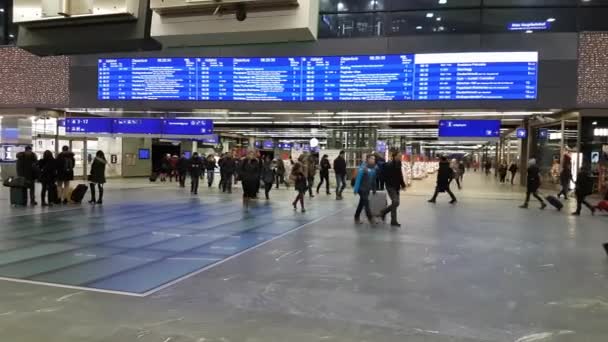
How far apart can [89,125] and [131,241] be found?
592 inches

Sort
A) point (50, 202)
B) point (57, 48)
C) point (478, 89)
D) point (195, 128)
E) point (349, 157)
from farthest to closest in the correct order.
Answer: point (349, 157), point (195, 128), point (478, 89), point (50, 202), point (57, 48)

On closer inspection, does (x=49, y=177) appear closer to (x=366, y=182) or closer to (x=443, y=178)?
(x=366, y=182)

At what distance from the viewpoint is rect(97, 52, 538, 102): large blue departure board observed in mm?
15609

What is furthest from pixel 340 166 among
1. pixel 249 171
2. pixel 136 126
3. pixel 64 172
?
pixel 136 126

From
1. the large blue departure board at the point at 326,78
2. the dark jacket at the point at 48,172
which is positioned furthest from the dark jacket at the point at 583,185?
the dark jacket at the point at 48,172

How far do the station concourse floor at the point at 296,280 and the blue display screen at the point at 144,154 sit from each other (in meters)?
21.7

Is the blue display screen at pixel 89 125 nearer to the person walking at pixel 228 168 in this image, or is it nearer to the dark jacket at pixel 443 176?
the person walking at pixel 228 168

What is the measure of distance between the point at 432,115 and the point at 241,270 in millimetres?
13875

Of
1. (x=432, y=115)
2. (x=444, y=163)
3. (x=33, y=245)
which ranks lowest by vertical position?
(x=33, y=245)

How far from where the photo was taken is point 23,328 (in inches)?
170

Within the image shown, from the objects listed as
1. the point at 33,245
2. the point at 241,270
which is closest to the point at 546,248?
the point at 241,270

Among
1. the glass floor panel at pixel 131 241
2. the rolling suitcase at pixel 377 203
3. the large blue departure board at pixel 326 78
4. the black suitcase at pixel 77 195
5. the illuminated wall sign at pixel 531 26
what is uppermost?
the illuminated wall sign at pixel 531 26

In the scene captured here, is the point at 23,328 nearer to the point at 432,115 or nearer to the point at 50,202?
the point at 50,202

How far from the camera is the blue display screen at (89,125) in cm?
2194
